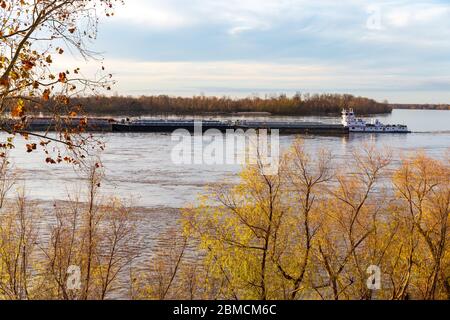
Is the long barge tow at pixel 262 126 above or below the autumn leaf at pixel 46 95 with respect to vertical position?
below

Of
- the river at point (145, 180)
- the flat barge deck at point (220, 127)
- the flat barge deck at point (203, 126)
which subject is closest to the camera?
the river at point (145, 180)

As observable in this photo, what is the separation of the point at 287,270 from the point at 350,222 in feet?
7.49

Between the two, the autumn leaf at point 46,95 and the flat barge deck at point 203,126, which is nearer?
the autumn leaf at point 46,95

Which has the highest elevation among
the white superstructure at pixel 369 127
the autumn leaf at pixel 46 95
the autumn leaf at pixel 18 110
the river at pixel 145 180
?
the autumn leaf at pixel 46 95

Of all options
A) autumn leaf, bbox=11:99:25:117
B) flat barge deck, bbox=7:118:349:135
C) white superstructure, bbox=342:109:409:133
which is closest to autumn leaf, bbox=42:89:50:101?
autumn leaf, bbox=11:99:25:117

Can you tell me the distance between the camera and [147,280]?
50.5 ft

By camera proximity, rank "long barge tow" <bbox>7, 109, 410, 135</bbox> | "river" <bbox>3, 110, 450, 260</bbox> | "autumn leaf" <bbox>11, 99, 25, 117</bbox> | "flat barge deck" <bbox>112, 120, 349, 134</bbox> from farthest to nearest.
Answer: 1. "flat barge deck" <bbox>112, 120, 349, 134</bbox>
2. "long barge tow" <bbox>7, 109, 410, 135</bbox>
3. "river" <bbox>3, 110, 450, 260</bbox>
4. "autumn leaf" <bbox>11, 99, 25, 117</bbox>

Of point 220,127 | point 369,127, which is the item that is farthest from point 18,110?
point 369,127

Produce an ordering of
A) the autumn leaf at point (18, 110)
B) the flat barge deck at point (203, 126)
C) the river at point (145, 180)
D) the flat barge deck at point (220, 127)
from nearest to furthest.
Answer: the autumn leaf at point (18, 110)
the river at point (145, 180)
the flat barge deck at point (203, 126)
the flat barge deck at point (220, 127)

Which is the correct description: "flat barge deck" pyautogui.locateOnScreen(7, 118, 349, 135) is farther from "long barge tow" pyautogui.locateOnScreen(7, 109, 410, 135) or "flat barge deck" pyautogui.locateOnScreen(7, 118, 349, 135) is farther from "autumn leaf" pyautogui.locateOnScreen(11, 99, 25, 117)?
"autumn leaf" pyautogui.locateOnScreen(11, 99, 25, 117)

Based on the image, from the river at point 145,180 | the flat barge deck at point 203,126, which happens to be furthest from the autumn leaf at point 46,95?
the flat barge deck at point 203,126

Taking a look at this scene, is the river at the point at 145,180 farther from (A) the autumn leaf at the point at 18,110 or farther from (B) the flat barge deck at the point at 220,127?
(B) the flat barge deck at the point at 220,127
